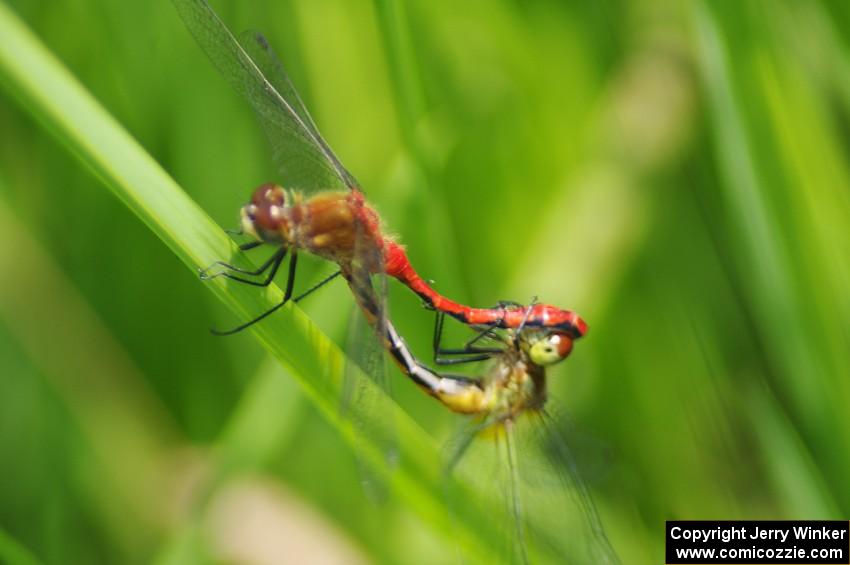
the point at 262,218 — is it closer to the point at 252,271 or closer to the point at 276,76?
the point at 252,271

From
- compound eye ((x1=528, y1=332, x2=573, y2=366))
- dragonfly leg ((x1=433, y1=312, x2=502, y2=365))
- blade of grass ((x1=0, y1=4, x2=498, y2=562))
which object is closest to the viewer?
blade of grass ((x1=0, y1=4, x2=498, y2=562))

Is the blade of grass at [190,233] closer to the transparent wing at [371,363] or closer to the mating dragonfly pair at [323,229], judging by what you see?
the transparent wing at [371,363]

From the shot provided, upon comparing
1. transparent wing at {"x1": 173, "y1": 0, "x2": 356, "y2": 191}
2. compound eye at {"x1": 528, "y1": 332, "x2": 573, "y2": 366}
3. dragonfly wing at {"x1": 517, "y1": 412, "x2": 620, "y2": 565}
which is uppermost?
transparent wing at {"x1": 173, "y1": 0, "x2": 356, "y2": 191}

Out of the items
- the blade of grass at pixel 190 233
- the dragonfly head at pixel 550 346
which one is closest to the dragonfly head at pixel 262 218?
the blade of grass at pixel 190 233

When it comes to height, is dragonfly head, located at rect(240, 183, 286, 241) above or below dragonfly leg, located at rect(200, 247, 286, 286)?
above

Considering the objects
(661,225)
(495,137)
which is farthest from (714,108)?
(495,137)

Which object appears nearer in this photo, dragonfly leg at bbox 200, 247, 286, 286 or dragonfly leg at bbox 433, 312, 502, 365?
dragonfly leg at bbox 200, 247, 286, 286

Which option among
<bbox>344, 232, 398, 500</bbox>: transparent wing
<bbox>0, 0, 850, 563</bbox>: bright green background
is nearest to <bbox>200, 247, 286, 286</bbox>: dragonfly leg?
<bbox>344, 232, 398, 500</bbox>: transparent wing

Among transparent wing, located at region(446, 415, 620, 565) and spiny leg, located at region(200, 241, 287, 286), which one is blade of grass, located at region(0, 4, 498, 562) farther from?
transparent wing, located at region(446, 415, 620, 565)

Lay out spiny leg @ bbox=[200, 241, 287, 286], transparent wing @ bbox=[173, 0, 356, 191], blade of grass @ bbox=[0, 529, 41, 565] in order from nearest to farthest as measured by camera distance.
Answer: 1. spiny leg @ bbox=[200, 241, 287, 286]
2. blade of grass @ bbox=[0, 529, 41, 565]
3. transparent wing @ bbox=[173, 0, 356, 191]
